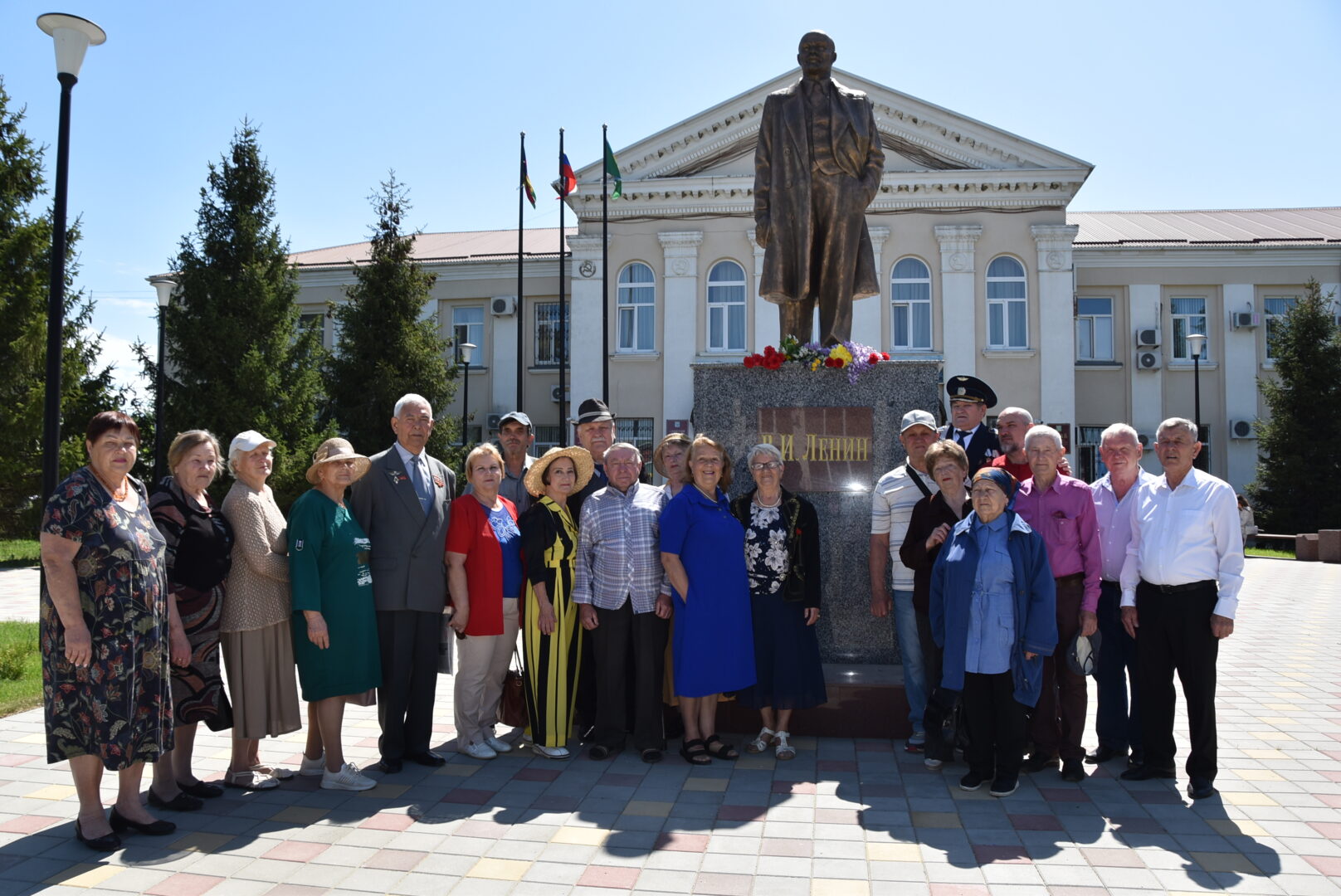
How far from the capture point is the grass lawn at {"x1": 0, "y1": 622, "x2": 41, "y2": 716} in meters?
6.52

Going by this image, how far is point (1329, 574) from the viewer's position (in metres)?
16.4

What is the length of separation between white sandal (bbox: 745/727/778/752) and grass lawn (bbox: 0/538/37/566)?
16324 millimetres

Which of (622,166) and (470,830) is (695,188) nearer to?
(622,166)

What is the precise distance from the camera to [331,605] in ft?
15.8

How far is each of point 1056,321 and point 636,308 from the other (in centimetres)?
1045

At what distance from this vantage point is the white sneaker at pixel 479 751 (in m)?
5.36

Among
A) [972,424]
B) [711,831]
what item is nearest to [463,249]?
[972,424]

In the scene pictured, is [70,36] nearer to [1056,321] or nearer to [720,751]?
[720,751]

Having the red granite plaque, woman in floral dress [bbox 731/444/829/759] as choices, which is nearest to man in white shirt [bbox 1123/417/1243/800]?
woman in floral dress [bbox 731/444/829/759]

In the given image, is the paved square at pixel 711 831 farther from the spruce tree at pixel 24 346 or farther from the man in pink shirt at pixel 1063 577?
the spruce tree at pixel 24 346

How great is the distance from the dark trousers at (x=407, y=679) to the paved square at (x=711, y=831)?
0.21 meters

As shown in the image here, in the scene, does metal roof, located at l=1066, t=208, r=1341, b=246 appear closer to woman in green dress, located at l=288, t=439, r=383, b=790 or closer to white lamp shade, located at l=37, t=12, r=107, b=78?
white lamp shade, located at l=37, t=12, r=107, b=78

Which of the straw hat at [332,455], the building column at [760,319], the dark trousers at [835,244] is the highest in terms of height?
the building column at [760,319]

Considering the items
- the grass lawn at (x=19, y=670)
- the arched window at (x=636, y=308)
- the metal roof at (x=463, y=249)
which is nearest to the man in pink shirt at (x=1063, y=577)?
the grass lawn at (x=19, y=670)
